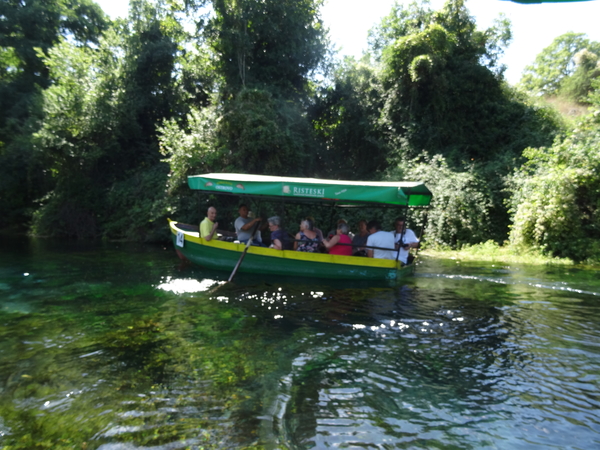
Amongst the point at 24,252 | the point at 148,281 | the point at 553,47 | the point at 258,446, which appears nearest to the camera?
the point at 258,446

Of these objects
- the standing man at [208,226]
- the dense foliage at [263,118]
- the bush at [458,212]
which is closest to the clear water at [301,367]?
the standing man at [208,226]

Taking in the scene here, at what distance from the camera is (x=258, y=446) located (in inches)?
Answer: 149

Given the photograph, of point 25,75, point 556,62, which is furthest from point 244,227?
point 556,62

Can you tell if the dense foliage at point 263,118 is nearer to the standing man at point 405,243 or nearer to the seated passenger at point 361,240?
the standing man at point 405,243

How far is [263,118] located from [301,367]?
14.7 metres

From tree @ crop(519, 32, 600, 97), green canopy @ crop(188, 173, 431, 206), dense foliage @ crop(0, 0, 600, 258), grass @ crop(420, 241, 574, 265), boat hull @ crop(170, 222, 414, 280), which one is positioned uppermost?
tree @ crop(519, 32, 600, 97)

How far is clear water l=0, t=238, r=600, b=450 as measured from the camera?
4.00 meters

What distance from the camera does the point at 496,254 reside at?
14500 mm

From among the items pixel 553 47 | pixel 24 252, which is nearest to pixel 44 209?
pixel 24 252

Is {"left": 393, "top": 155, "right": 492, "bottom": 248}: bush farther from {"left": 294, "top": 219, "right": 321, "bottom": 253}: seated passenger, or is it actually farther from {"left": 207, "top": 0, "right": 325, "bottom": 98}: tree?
{"left": 207, "top": 0, "right": 325, "bottom": 98}: tree

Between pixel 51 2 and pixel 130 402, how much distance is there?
34.3 m

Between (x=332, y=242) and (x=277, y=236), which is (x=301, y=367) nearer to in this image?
(x=332, y=242)

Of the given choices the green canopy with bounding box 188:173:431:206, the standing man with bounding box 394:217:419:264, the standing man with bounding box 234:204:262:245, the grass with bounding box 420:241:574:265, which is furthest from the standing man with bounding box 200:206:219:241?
the grass with bounding box 420:241:574:265

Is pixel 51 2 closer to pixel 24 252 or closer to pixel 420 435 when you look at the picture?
pixel 24 252
